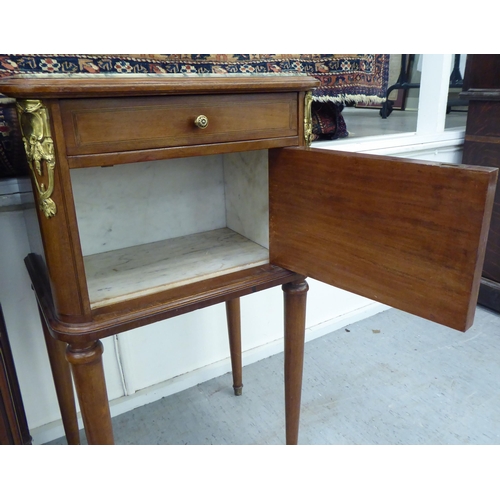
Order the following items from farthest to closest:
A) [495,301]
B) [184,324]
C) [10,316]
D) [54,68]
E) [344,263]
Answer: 1. [495,301]
2. [184,324]
3. [10,316]
4. [54,68]
5. [344,263]

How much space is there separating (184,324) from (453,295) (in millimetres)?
856

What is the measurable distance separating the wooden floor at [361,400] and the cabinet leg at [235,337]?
48 mm

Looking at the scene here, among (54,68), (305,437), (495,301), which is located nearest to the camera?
(54,68)

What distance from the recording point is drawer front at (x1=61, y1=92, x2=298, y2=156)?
0.62 meters

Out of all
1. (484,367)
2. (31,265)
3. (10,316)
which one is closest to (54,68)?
(31,265)

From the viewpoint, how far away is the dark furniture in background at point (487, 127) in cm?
147

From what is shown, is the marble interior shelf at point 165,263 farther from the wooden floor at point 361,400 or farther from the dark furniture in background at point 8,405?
the wooden floor at point 361,400

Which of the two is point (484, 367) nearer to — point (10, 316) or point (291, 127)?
point (291, 127)

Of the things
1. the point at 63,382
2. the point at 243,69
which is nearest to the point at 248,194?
the point at 243,69

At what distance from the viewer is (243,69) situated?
1.11 meters

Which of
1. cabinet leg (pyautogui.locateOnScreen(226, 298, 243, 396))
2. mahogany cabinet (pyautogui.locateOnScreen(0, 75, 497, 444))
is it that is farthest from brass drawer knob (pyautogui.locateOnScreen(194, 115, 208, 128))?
cabinet leg (pyautogui.locateOnScreen(226, 298, 243, 396))

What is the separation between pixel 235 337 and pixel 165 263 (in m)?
0.44

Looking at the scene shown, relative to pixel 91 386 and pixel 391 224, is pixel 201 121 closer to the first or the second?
pixel 391 224

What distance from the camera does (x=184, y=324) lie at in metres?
1.31
